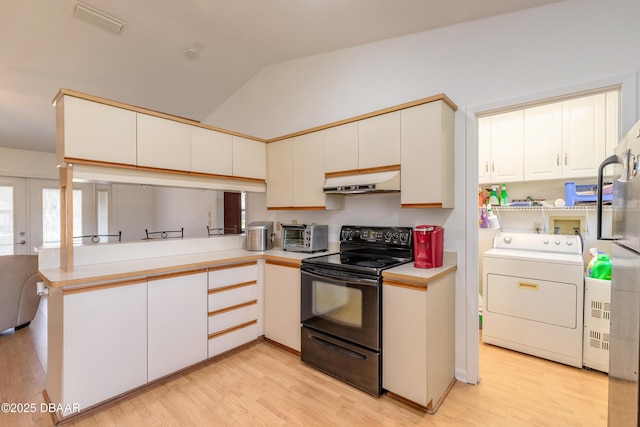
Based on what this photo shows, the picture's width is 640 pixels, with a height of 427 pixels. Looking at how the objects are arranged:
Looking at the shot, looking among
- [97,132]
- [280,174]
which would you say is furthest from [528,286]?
[97,132]

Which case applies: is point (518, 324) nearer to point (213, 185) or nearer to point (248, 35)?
point (213, 185)

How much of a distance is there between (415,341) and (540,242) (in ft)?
6.23

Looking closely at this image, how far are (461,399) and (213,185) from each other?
2.76m

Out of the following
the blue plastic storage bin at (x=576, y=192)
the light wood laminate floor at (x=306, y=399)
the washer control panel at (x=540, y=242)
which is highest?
the blue plastic storage bin at (x=576, y=192)

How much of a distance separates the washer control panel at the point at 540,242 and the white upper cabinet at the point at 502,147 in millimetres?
601

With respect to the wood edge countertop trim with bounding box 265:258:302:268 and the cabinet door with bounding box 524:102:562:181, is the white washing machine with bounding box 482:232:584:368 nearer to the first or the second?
the cabinet door with bounding box 524:102:562:181

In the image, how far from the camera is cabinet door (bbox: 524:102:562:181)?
2.68 m

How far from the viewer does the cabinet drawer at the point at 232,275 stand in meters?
2.40

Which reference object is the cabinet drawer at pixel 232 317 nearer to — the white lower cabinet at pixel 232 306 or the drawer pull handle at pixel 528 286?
the white lower cabinet at pixel 232 306

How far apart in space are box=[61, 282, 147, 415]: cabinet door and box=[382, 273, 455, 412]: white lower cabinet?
1.71 meters

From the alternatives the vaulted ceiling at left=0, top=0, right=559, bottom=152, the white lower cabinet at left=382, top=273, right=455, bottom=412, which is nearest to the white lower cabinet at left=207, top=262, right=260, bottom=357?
the white lower cabinet at left=382, top=273, right=455, bottom=412


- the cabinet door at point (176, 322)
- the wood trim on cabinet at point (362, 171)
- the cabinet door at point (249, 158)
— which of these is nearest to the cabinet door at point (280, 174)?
the cabinet door at point (249, 158)

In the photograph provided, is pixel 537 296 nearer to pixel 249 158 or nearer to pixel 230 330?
pixel 230 330

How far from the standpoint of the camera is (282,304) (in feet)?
8.51
